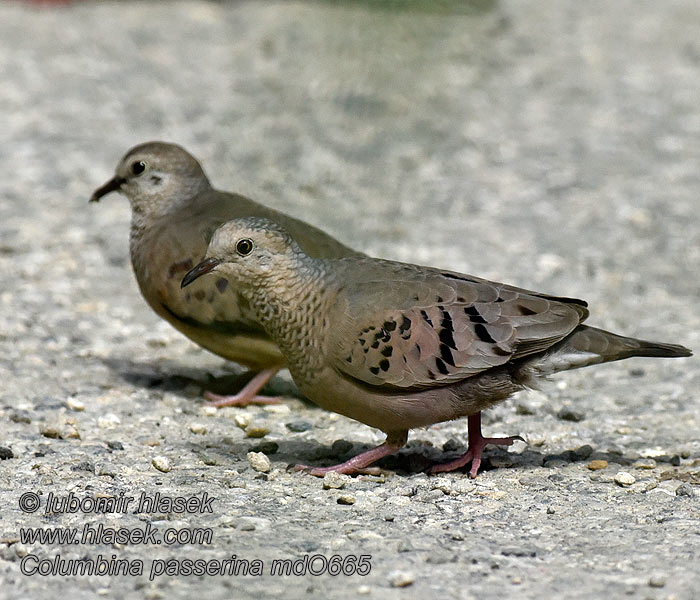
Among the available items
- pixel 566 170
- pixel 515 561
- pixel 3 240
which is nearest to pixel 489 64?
pixel 566 170

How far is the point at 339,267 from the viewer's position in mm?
4711

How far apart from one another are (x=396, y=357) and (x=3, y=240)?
4195mm

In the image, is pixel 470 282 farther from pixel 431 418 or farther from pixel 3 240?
pixel 3 240

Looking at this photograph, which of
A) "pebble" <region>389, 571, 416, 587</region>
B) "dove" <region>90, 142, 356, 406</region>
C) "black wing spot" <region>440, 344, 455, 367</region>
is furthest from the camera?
"dove" <region>90, 142, 356, 406</region>

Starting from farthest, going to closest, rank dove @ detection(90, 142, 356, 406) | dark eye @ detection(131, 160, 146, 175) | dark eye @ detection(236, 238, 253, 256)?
dark eye @ detection(131, 160, 146, 175), dove @ detection(90, 142, 356, 406), dark eye @ detection(236, 238, 253, 256)

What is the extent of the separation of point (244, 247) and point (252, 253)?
0.14 feet

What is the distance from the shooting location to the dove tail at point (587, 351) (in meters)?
4.53

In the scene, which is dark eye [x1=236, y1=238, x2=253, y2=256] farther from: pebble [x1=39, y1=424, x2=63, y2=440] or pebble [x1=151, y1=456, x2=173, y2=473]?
pebble [x1=39, y1=424, x2=63, y2=440]

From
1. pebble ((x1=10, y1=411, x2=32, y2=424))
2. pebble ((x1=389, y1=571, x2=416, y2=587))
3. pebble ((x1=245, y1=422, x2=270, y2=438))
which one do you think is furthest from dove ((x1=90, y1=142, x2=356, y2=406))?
pebble ((x1=389, y1=571, x2=416, y2=587))

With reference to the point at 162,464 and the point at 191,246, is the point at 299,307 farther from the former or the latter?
the point at 191,246

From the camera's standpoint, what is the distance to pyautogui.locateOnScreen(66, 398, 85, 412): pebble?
5.37m

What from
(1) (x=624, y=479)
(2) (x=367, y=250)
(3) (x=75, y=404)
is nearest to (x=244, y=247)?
(3) (x=75, y=404)

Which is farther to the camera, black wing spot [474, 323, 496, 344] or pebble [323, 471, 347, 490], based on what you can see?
pebble [323, 471, 347, 490]

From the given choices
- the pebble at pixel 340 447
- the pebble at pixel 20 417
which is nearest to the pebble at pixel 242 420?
the pebble at pixel 340 447
